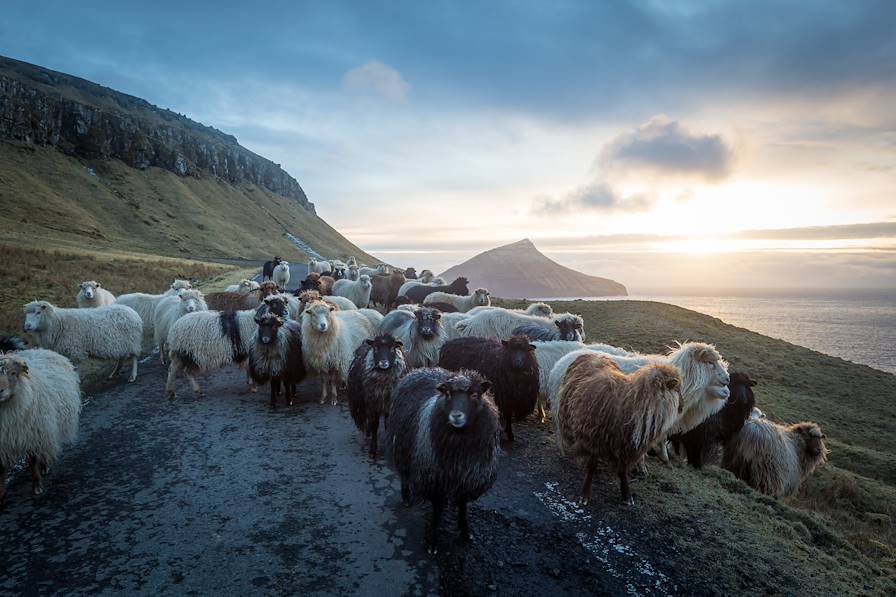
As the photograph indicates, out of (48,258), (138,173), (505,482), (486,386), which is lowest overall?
(505,482)

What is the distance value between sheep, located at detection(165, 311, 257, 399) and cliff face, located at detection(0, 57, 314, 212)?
3799 inches

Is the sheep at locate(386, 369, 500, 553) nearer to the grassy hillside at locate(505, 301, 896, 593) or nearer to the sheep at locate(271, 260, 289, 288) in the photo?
the grassy hillside at locate(505, 301, 896, 593)

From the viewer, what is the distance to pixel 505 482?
5965mm

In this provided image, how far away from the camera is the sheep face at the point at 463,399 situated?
453 centimetres

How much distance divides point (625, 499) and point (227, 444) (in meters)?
5.86

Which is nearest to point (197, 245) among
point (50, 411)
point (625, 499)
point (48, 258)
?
point (48, 258)

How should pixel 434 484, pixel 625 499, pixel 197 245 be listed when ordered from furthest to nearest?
1. pixel 197 245
2. pixel 625 499
3. pixel 434 484

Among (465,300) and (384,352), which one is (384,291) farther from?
(384,352)

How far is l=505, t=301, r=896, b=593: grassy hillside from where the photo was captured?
197 inches

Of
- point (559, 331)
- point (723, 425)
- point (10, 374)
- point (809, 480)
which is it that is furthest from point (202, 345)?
point (809, 480)

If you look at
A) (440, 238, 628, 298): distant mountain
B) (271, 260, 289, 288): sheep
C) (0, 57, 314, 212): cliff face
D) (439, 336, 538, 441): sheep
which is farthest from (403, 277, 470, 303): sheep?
(440, 238, 628, 298): distant mountain

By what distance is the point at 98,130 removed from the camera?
284 ft

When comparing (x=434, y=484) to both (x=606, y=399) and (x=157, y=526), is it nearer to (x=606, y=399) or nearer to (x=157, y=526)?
(x=606, y=399)

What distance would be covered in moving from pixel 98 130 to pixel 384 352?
11082 centimetres
